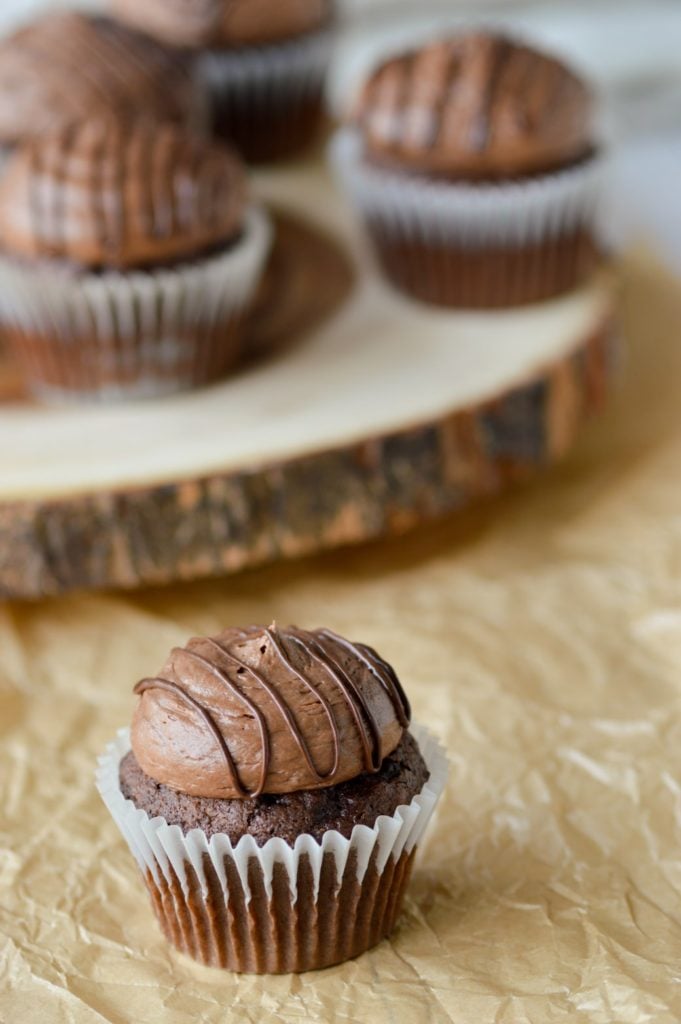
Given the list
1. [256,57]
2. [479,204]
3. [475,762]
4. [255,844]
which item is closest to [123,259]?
[479,204]

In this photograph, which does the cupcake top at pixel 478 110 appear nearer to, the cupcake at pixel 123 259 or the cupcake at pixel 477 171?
the cupcake at pixel 477 171

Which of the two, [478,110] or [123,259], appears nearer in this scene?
[123,259]

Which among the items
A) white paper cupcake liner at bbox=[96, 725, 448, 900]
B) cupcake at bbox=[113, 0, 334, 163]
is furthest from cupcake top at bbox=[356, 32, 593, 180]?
white paper cupcake liner at bbox=[96, 725, 448, 900]

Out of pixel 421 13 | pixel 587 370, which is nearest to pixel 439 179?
pixel 587 370

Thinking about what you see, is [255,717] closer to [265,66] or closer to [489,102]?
[489,102]

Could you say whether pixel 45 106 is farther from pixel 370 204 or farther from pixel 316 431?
pixel 316 431

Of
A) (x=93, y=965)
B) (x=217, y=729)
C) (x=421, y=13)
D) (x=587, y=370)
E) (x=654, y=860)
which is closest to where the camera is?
(x=217, y=729)

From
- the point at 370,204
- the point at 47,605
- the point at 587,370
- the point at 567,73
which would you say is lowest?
the point at 47,605
